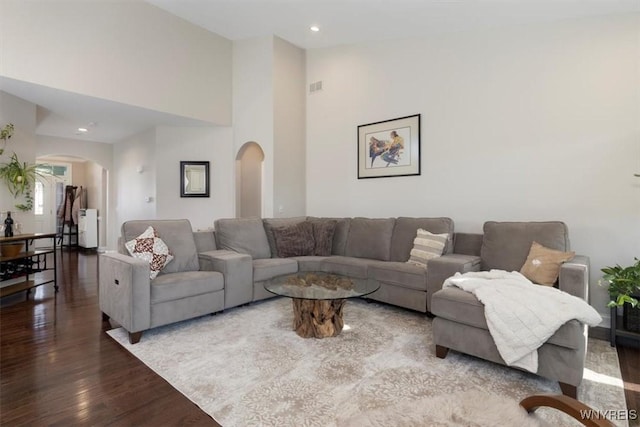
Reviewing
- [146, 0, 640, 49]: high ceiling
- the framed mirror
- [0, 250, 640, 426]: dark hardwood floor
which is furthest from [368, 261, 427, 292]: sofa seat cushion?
the framed mirror

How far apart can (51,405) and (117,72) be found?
3.78m

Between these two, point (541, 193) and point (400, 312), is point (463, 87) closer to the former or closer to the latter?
point (541, 193)

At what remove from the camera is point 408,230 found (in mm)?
3859

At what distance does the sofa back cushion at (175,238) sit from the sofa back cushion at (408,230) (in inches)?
88.5

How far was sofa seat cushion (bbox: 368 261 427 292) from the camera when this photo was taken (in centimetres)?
322

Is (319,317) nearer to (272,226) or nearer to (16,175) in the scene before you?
(272,226)

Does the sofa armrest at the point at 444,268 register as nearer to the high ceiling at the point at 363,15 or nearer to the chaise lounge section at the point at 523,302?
the chaise lounge section at the point at 523,302

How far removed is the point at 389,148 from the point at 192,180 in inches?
131

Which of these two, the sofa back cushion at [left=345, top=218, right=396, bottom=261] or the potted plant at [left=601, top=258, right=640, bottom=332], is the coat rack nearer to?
the sofa back cushion at [left=345, top=218, right=396, bottom=261]

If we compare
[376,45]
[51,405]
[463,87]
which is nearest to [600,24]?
[463,87]

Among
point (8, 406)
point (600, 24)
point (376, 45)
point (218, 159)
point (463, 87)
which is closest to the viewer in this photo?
point (8, 406)

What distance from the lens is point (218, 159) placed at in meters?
5.45

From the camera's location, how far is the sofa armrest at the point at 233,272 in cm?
330

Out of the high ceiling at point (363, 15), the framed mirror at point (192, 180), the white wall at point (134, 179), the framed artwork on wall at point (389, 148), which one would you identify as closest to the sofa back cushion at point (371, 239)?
the framed artwork on wall at point (389, 148)
